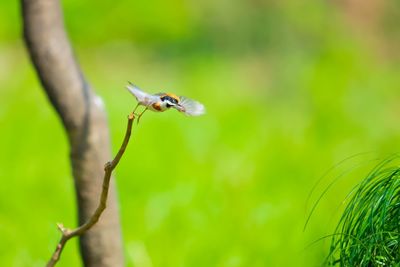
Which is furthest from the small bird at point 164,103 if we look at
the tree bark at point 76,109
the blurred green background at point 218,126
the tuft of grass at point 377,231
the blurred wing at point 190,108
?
the blurred green background at point 218,126

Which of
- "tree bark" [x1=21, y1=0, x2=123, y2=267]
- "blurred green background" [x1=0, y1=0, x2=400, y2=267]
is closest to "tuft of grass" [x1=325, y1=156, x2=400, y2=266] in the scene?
"blurred green background" [x1=0, y1=0, x2=400, y2=267]

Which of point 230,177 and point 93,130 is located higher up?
point 230,177

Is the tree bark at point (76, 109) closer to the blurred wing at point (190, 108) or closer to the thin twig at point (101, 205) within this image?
the thin twig at point (101, 205)

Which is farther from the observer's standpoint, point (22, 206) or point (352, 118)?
point (352, 118)

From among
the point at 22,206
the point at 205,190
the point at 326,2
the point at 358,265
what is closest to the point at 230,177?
the point at 205,190

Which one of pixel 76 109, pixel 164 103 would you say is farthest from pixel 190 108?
pixel 76 109

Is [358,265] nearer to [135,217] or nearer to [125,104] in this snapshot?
[135,217]

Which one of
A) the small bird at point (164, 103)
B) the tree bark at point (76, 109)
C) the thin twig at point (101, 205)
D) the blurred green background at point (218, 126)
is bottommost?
the thin twig at point (101, 205)

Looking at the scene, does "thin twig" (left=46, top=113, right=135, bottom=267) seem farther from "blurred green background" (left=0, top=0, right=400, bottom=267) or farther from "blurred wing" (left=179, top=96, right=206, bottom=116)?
"blurred green background" (left=0, top=0, right=400, bottom=267)
